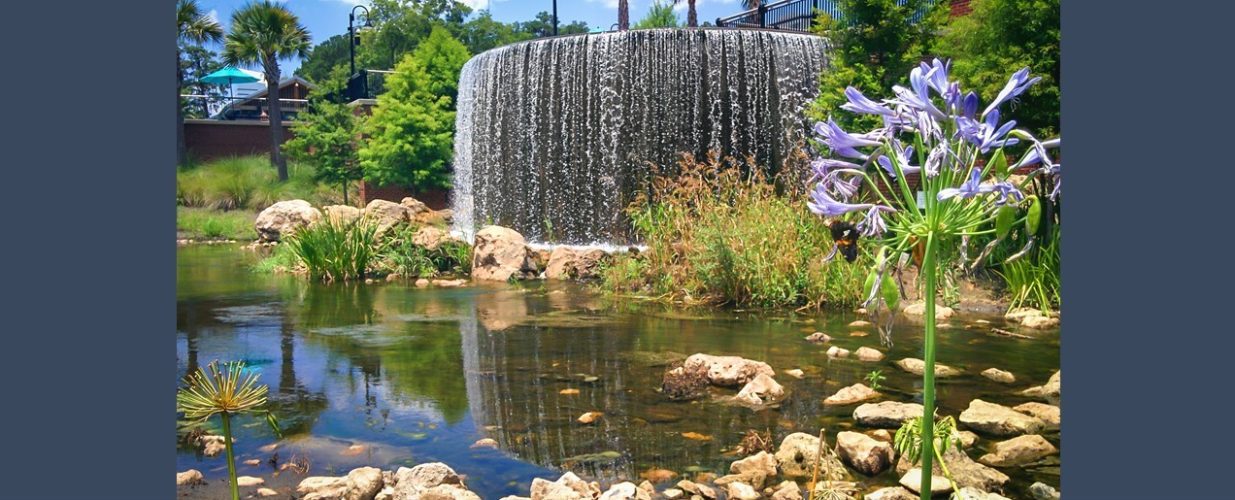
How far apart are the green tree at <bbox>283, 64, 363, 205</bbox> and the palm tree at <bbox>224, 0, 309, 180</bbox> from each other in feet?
1.06

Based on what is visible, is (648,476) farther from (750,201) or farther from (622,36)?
(622,36)

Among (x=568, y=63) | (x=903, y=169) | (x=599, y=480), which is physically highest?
(x=568, y=63)

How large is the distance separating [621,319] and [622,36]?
4898mm

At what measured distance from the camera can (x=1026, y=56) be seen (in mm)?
5211

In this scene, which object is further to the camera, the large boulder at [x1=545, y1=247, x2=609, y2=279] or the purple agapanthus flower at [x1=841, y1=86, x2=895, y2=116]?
the large boulder at [x1=545, y1=247, x2=609, y2=279]

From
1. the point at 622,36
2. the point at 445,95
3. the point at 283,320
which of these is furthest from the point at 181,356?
the point at 445,95

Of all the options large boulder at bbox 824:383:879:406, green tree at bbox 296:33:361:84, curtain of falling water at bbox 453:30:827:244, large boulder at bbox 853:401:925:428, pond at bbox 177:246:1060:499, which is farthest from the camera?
green tree at bbox 296:33:361:84

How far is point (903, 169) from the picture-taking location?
1594mm

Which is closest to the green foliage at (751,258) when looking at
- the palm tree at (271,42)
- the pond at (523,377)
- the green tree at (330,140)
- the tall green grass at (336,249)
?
the pond at (523,377)

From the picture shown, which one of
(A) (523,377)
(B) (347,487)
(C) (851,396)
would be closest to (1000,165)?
(B) (347,487)

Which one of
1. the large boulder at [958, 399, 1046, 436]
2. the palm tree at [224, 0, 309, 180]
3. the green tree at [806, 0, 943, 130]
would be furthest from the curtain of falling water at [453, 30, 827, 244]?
the large boulder at [958, 399, 1046, 436]

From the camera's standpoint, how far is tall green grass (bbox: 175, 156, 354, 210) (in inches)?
580

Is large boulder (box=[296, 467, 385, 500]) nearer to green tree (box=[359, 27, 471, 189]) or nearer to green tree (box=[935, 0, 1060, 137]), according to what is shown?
green tree (box=[935, 0, 1060, 137])

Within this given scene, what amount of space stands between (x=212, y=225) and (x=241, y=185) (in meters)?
1.59
